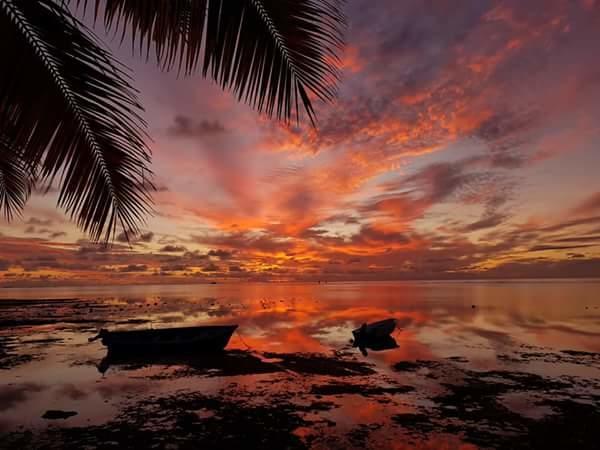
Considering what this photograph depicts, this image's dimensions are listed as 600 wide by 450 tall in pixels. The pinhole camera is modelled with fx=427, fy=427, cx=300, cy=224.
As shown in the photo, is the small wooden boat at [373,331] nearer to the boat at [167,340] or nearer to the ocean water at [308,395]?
the ocean water at [308,395]

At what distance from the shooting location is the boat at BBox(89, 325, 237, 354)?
22031mm

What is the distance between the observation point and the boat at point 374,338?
25734mm

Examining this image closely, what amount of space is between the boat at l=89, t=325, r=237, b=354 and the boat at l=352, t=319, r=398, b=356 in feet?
26.4

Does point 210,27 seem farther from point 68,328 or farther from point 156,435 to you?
point 68,328

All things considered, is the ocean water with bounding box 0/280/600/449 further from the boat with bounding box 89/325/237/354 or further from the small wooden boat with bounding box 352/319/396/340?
the small wooden boat with bounding box 352/319/396/340

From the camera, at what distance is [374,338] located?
26953mm

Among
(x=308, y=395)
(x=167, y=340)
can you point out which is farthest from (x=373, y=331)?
(x=308, y=395)

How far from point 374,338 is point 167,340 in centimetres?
1255

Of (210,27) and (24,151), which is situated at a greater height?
(210,27)

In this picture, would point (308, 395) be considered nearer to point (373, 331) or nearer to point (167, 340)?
point (167, 340)

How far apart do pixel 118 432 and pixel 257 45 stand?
11.9 metres

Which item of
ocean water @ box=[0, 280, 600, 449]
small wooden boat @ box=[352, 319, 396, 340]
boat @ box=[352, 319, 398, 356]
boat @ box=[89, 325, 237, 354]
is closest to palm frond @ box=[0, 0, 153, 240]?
ocean water @ box=[0, 280, 600, 449]

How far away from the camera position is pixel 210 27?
2.76 meters

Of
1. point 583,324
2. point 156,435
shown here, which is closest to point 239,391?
point 156,435
